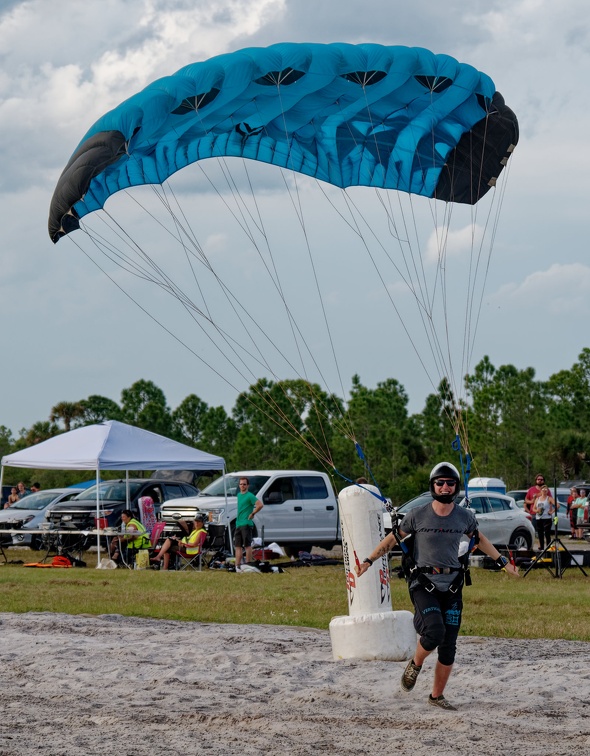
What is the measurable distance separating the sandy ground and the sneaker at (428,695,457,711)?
0.07 meters

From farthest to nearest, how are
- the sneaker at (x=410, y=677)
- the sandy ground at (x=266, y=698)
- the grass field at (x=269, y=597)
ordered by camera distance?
1. the grass field at (x=269, y=597)
2. the sneaker at (x=410, y=677)
3. the sandy ground at (x=266, y=698)

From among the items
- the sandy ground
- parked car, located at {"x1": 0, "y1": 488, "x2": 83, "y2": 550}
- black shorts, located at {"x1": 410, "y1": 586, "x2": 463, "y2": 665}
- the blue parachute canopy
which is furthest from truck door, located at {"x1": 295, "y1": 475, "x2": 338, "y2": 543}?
black shorts, located at {"x1": 410, "y1": 586, "x2": 463, "y2": 665}

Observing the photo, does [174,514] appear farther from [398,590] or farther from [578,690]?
[578,690]

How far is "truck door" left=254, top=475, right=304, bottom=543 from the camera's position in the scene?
2198 centimetres

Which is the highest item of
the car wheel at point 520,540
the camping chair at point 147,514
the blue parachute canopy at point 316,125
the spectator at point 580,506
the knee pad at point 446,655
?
the blue parachute canopy at point 316,125

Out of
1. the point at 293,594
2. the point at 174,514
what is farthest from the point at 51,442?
the point at 293,594

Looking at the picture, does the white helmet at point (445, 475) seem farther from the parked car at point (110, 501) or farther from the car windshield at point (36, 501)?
the car windshield at point (36, 501)

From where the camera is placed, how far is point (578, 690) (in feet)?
24.5

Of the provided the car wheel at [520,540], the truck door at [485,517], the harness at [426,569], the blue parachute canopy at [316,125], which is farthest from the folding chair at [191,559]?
the harness at [426,569]

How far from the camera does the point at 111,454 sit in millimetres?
20891

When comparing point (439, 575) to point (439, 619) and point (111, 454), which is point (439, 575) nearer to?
point (439, 619)

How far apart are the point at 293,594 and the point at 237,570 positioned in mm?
4263

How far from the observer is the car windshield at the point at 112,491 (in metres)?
23.8

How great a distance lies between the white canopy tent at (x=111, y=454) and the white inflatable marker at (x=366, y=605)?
11714 mm
